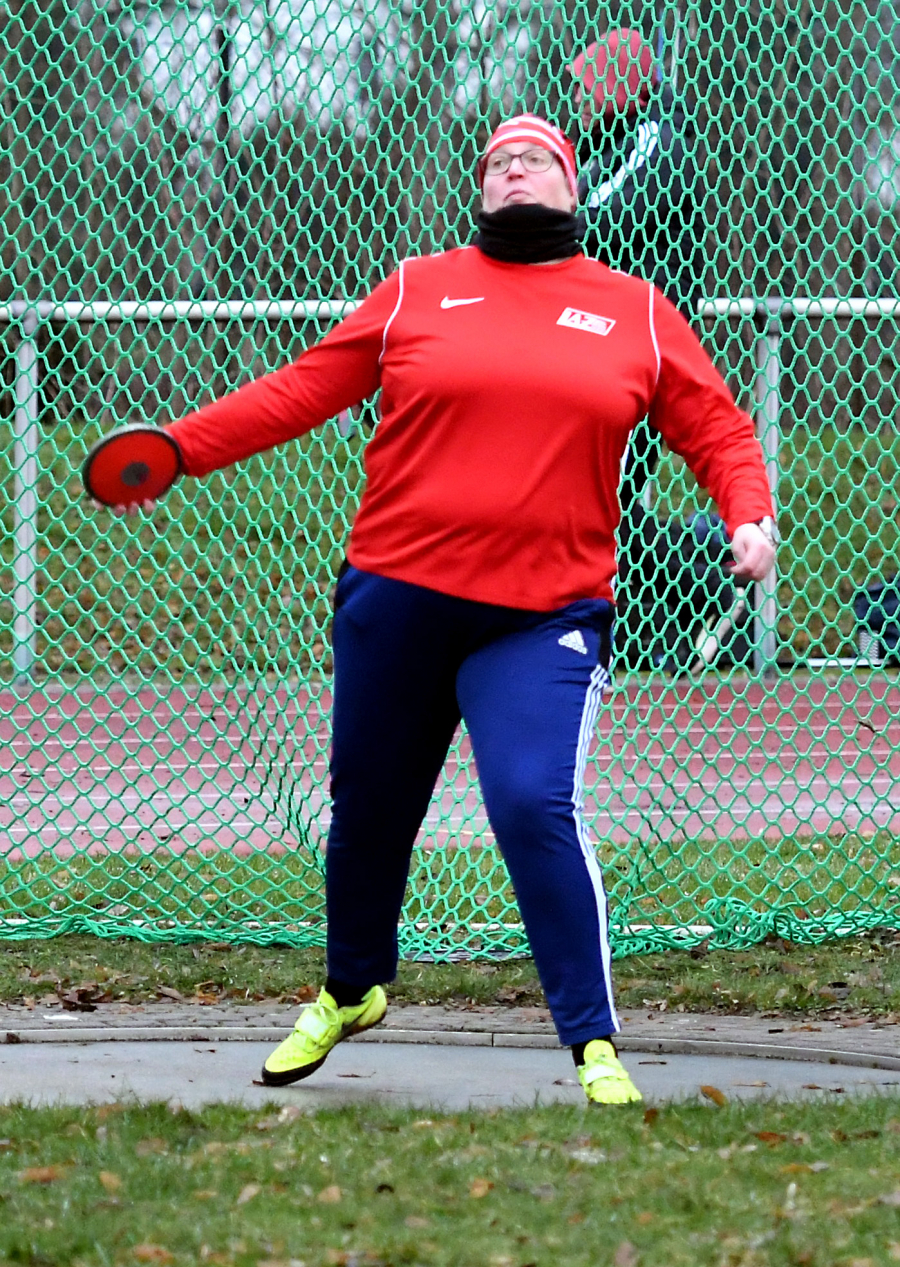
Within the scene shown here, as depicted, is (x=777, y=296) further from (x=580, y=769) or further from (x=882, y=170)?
(x=580, y=769)

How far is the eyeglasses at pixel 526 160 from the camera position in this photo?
14.2 feet

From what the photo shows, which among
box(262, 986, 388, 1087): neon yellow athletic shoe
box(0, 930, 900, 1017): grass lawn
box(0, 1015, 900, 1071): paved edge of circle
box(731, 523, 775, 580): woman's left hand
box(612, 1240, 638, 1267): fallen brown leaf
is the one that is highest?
box(731, 523, 775, 580): woman's left hand

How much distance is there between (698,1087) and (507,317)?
175cm

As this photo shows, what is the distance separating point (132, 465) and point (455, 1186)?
1608mm

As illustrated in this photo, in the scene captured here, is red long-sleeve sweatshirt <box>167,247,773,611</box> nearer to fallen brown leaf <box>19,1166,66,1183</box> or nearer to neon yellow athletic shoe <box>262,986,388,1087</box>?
neon yellow athletic shoe <box>262,986,388,1087</box>

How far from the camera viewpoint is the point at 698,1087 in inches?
181

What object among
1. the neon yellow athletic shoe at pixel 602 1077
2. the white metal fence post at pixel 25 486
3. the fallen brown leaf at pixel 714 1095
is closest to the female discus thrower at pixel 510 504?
the neon yellow athletic shoe at pixel 602 1077

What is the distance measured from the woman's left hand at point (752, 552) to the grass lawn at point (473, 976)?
180cm

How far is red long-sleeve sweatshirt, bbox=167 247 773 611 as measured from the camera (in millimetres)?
4121

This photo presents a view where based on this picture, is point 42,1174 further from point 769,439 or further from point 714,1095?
point 769,439

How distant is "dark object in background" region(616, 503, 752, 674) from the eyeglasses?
2.34 meters

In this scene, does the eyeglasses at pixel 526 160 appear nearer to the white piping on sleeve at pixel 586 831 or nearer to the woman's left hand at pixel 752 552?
the woman's left hand at pixel 752 552

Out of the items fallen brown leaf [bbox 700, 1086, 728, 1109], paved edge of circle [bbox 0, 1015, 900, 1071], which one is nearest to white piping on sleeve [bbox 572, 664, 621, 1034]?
fallen brown leaf [bbox 700, 1086, 728, 1109]

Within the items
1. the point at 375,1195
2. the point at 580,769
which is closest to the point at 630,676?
the point at 580,769
